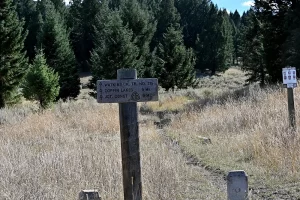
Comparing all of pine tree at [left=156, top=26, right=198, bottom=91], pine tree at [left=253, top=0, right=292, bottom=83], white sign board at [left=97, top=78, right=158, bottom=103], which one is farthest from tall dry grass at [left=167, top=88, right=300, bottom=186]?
pine tree at [left=156, top=26, right=198, bottom=91]

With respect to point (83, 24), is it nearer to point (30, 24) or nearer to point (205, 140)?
point (30, 24)

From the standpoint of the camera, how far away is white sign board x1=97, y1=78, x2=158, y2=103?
395 centimetres

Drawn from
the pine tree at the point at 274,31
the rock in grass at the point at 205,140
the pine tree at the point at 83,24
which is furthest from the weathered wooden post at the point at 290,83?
the pine tree at the point at 83,24

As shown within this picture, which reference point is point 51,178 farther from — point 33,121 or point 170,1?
point 170,1

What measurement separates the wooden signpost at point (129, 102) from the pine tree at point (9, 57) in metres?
21.4

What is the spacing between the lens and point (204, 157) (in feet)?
24.6

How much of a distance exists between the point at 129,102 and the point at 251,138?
4019mm

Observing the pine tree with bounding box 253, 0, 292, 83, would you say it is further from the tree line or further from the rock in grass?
the rock in grass

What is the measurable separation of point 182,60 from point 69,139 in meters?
26.9

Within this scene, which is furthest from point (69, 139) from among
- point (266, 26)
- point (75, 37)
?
point (75, 37)

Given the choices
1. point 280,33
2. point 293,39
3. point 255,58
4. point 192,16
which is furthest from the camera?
point 192,16

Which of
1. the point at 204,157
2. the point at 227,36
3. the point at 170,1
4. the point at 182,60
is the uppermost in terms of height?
the point at 170,1

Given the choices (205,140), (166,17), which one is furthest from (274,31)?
(166,17)

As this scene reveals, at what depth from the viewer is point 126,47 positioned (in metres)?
30.6
